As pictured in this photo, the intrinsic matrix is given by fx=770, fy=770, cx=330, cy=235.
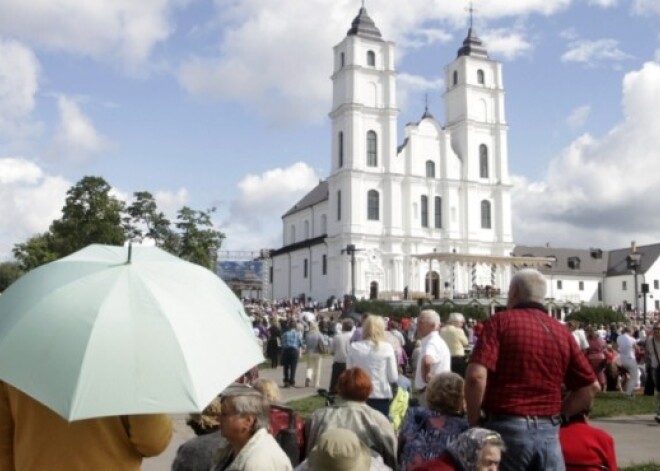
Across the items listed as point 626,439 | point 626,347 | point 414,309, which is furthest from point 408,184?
point 626,439

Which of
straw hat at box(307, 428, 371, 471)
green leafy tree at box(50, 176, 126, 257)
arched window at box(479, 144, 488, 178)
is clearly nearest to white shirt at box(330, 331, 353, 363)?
straw hat at box(307, 428, 371, 471)

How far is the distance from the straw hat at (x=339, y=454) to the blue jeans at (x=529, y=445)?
128 cm

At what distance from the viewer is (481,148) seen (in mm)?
72875

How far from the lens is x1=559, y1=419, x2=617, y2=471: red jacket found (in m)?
5.03

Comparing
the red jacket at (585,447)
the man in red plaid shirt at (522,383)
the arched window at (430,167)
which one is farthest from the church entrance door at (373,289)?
the man in red plaid shirt at (522,383)

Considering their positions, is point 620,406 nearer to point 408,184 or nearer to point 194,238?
point 194,238

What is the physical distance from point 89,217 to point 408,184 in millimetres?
35700

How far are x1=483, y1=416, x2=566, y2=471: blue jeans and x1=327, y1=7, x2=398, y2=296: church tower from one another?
199ft

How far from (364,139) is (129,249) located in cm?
6517

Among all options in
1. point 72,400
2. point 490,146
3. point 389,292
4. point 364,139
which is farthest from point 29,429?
point 490,146

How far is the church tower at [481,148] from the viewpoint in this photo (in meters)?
70.9

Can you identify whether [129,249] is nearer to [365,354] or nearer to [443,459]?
[443,459]

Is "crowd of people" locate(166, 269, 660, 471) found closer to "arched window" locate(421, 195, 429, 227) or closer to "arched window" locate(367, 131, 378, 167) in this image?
"arched window" locate(367, 131, 378, 167)

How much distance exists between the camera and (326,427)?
19.3 ft
